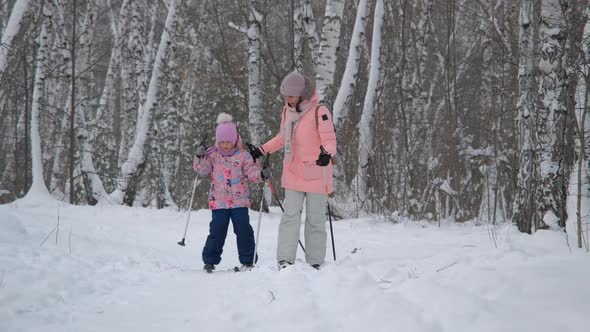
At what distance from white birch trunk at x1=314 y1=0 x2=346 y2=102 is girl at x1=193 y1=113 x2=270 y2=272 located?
3793 millimetres

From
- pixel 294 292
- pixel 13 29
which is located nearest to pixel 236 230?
pixel 294 292

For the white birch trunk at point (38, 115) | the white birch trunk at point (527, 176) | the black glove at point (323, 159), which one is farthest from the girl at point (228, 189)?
the white birch trunk at point (38, 115)

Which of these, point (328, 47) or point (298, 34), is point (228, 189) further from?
point (298, 34)

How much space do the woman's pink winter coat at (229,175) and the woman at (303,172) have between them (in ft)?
1.92

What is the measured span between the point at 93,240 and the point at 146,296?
247 centimetres

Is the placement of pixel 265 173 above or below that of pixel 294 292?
above

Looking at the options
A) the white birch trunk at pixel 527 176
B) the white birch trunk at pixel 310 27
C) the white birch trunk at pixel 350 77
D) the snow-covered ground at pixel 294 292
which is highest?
the white birch trunk at pixel 310 27

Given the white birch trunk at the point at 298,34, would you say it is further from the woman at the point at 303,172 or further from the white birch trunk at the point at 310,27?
the woman at the point at 303,172

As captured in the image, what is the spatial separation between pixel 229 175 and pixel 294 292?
237cm

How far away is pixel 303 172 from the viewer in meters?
4.96

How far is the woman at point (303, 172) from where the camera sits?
16.2ft

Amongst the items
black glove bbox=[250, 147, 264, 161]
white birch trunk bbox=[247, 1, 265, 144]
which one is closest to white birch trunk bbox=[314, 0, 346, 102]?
white birch trunk bbox=[247, 1, 265, 144]

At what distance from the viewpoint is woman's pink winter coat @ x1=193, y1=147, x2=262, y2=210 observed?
18.0 ft

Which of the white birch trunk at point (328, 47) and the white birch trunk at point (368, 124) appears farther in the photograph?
the white birch trunk at point (368, 124)
